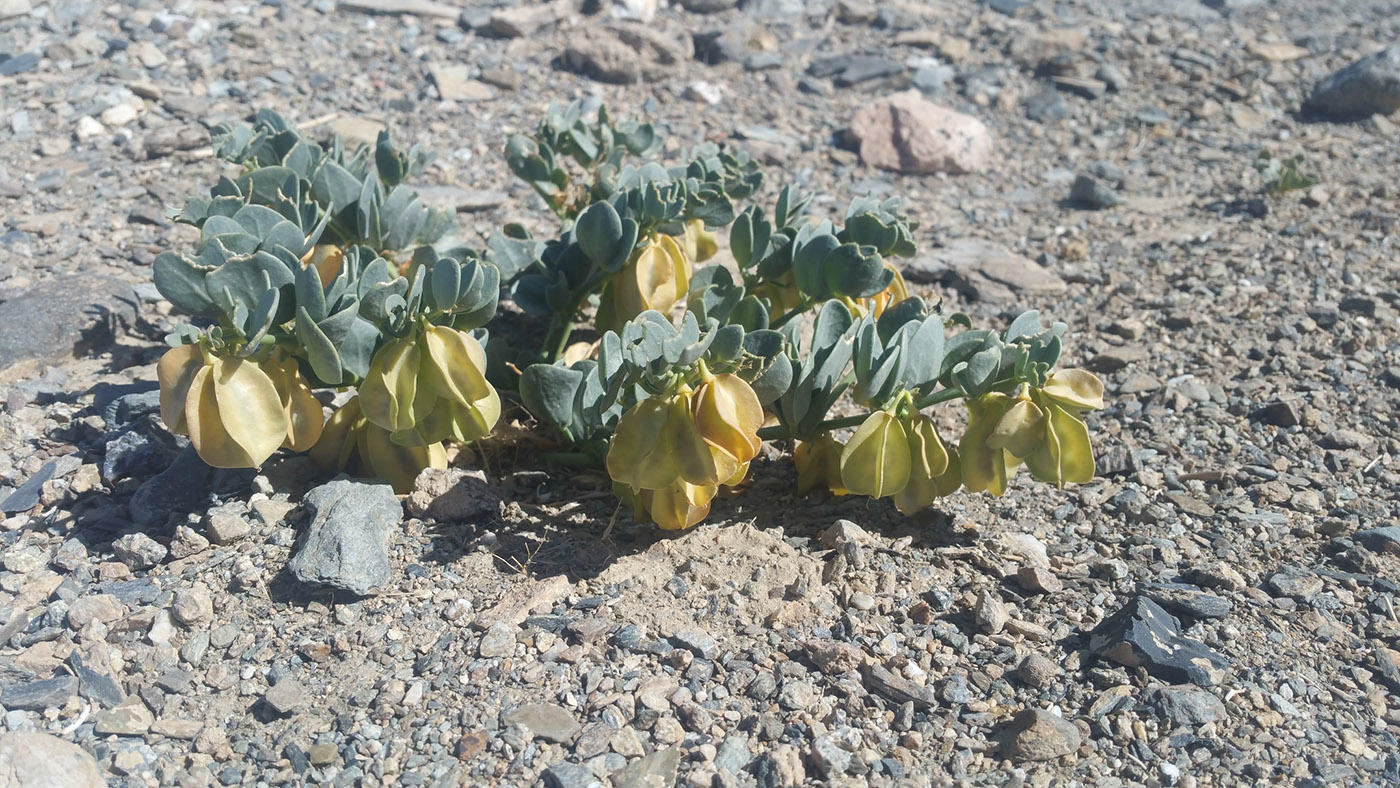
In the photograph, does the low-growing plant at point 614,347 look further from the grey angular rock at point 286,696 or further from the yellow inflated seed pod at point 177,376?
the grey angular rock at point 286,696

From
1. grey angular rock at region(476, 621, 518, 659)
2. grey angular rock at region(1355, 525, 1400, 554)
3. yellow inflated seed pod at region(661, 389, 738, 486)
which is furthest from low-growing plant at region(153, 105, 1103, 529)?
grey angular rock at region(1355, 525, 1400, 554)

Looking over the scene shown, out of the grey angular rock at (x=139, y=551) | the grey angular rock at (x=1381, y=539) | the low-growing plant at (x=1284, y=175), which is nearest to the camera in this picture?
the grey angular rock at (x=139, y=551)

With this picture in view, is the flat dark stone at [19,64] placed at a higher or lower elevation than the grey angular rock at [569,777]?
lower

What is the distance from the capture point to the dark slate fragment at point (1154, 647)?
Answer: 1.97 m

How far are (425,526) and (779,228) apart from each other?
39.2 inches

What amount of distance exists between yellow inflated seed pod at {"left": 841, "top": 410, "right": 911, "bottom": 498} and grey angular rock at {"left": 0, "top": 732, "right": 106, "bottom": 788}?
1.31 meters

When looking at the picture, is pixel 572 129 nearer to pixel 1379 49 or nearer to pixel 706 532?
pixel 706 532

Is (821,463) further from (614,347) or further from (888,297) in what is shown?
(614,347)

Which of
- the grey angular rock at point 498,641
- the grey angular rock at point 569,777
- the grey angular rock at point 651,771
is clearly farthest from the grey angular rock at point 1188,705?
the grey angular rock at point 498,641

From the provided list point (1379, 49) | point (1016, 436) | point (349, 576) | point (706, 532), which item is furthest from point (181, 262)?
point (1379, 49)

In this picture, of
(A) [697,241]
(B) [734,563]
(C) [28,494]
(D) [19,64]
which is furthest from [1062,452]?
(D) [19,64]

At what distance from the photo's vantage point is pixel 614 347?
2037 mm

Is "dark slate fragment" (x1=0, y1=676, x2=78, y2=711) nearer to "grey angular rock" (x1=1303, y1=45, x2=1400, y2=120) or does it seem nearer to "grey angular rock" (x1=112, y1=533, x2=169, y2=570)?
"grey angular rock" (x1=112, y1=533, x2=169, y2=570)

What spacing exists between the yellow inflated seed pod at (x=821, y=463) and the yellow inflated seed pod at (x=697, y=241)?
1.82 feet
